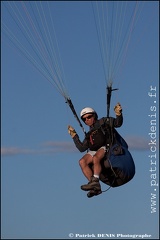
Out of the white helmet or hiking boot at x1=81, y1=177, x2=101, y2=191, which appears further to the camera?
the white helmet

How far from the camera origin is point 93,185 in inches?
977

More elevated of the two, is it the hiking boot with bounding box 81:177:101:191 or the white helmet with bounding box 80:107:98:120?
the white helmet with bounding box 80:107:98:120

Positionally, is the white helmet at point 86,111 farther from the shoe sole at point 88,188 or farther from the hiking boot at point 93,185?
the shoe sole at point 88,188

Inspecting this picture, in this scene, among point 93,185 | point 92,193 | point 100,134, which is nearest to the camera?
point 93,185

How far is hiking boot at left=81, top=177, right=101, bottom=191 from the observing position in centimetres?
2484

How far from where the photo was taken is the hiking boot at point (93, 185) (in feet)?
81.5

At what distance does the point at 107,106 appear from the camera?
989 inches

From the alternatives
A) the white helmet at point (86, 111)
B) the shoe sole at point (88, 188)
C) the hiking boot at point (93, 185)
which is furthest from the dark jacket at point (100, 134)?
the shoe sole at point (88, 188)

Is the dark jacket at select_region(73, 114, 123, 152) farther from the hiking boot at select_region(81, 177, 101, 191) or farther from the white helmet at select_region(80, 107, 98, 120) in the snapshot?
the hiking boot at select_region(81, 177, 101, 191)

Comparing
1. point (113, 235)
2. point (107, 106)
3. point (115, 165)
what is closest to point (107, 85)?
point (107, 106)

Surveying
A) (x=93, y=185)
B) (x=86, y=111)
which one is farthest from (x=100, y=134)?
(x=93, y=185)

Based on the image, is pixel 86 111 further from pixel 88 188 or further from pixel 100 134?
pixel 88 188

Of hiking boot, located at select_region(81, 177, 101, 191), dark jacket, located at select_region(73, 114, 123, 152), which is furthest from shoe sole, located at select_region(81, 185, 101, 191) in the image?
dark jacket, located at select_region(73, 114, 123, 152)

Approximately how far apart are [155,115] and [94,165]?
589cm
